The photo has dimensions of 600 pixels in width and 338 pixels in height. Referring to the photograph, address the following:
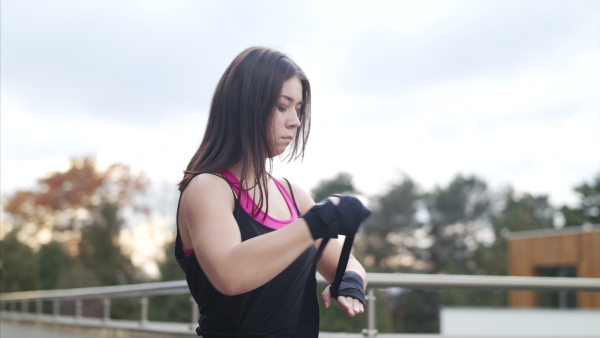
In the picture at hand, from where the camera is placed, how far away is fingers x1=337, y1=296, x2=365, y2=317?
1.62 meters

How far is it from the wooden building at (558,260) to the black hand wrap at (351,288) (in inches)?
899

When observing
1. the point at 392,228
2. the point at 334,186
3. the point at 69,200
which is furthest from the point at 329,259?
the point at 392,228

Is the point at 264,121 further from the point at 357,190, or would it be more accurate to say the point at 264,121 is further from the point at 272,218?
the point at 357,190

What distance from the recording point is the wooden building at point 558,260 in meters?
23.3

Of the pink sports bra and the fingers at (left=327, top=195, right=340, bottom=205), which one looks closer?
the fingers at (left=327, top=195, right=340, bottom=205)

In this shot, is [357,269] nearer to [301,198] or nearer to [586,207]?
[301,198]

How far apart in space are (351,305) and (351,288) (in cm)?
6

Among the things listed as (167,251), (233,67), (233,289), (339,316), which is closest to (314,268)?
(233,289)

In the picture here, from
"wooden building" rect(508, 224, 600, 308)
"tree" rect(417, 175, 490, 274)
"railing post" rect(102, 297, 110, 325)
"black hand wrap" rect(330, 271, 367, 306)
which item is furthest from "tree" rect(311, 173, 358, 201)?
"black hand wrap" rect(330, 271, 367, 306)

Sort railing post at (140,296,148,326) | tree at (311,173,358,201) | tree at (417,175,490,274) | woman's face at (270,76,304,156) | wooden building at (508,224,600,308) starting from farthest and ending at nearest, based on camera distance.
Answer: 1. tree at (417,175,490,274)
2. tree at (311,173,358,201)
3. wooden building at (508,224,600,308)
4. railing post at (140,296,148,326)
5. woman's face at (270,76,304,156)

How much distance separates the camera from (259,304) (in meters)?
1.57

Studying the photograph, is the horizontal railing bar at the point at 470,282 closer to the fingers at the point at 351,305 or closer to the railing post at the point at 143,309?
the railing post at the point at 143,309

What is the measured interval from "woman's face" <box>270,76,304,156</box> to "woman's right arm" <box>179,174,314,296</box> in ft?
0.79

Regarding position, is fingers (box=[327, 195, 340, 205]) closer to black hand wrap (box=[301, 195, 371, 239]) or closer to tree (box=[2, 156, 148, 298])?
black hand wrap (box=[301, 195, 371, 239])
